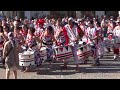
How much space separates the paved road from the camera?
11.0 m

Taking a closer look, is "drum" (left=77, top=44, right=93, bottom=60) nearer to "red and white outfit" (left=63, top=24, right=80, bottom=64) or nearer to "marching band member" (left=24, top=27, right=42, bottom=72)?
"red and white outfit" (left=63, top=24, right=80, bottom=64)

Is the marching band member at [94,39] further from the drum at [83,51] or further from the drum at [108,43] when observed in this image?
the drum at [108,43]

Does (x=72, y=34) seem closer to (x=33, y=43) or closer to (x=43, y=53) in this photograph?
(x=43, y=53)

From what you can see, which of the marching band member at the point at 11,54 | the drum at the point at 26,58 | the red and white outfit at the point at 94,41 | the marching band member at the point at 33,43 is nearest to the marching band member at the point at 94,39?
the red and white outfit at the point at 94,41

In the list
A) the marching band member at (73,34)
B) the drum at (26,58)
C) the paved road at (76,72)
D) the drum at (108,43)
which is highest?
the marching band member at (73,34)

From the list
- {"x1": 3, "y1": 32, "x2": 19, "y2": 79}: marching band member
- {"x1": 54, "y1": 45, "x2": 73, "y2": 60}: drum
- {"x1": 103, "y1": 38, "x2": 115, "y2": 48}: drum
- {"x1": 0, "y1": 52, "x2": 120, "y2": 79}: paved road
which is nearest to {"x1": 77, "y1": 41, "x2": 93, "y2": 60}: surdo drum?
{"x1": 0, "y1": 52, "x2": 120, "y2": 79}: paved road

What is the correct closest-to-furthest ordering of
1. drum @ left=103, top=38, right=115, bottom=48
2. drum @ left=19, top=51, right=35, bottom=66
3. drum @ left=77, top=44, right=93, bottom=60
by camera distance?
drum @ left=19, top=51, right=35, bottom=66 → drum @ left=77, top=44, right=93, bottom=60 → drum @ left=103, top=38, right=115, bottom=48

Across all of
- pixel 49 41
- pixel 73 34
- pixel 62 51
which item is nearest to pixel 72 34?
pixel 73 34

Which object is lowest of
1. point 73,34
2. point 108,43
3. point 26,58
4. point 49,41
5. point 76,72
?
point 76,72

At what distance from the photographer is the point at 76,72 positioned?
1173cm

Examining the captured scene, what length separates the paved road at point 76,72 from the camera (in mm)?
11047
